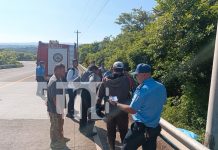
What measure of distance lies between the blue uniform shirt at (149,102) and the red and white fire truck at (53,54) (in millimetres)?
17075

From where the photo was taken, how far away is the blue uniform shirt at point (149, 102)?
15.5 feet

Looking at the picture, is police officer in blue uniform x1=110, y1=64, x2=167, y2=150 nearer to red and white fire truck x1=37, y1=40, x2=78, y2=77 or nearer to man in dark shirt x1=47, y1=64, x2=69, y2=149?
man in dark shirt x1=47, y1=64, x2=69, y2=149

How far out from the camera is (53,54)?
2194 centimetres

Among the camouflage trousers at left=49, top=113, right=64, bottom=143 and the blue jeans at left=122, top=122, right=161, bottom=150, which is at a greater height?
the blue jeans at left=122, top=122, right=161, bottom=150

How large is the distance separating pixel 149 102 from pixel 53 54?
17.8m

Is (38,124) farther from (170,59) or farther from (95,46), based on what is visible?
(95,46)

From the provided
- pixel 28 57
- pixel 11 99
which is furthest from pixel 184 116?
pixel 28 57

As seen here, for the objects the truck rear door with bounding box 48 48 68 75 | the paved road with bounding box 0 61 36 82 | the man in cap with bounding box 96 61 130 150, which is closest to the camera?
the man in cap with bounding box 96 61 130 150

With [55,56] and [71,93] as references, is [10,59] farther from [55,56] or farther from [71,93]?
[71,93]

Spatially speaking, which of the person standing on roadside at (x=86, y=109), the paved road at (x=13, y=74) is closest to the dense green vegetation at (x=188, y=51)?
the person standing on roadside at (x=86, y=109)

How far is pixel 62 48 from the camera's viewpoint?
22.2 meters

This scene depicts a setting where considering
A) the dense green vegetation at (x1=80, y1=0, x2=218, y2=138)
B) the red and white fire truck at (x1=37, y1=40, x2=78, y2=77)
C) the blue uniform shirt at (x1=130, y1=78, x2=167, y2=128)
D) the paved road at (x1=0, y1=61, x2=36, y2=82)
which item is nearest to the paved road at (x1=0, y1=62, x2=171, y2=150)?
the dense green vegetation at (x1=80, y1=0, x2=218, y2=138)

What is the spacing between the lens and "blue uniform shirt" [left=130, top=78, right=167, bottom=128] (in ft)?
15.5

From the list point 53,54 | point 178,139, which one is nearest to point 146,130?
point 178,139
